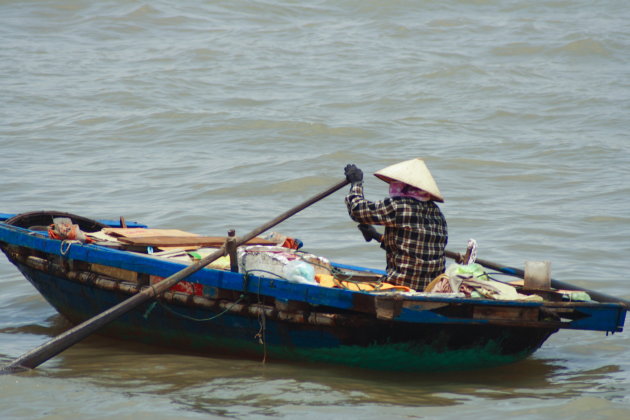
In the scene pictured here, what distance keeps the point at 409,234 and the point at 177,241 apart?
2.11 m

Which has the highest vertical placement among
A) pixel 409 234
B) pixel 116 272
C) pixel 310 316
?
pixel 409 234

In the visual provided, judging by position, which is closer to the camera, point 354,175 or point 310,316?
point 310,316

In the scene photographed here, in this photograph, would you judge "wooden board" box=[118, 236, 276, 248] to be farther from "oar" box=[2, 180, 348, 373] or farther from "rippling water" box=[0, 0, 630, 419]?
"oar" box=[2, 180, 348, 373]

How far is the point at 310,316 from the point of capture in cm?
601

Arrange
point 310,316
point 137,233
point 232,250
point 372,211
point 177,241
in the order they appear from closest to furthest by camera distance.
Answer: point 310,316 < point 232,250 < point 372,211 < point 177,241 < point 137,233

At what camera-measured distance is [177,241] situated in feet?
24.0

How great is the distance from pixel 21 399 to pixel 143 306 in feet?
4.77

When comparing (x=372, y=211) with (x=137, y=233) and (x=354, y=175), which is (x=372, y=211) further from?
(x=137, y=233)

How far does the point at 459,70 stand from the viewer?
66.6ft

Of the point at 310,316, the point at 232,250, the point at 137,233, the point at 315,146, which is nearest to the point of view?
the point at 310,316

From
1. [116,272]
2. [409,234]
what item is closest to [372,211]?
[409,234]

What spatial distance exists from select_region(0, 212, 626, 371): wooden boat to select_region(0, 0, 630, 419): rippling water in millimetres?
166

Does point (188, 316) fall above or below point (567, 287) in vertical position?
below

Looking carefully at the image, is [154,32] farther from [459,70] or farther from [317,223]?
[317,223]
